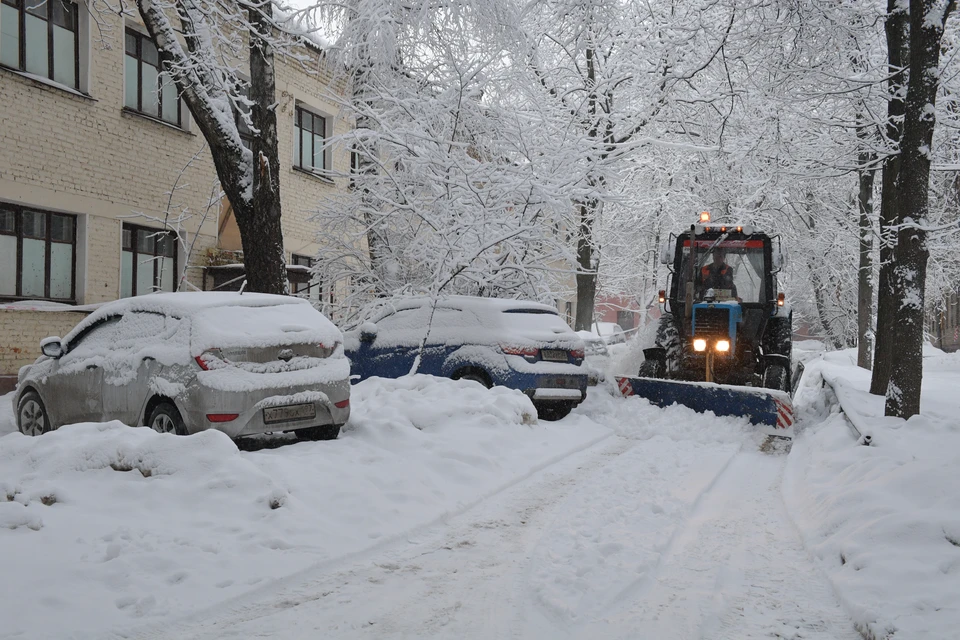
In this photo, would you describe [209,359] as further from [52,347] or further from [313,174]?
[313,174]

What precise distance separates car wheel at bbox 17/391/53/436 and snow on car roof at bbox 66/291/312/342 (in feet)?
3.34

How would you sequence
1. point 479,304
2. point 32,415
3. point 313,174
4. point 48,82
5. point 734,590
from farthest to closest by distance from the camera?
point 313,174 < point 48,82 < point 479,304 < point 32,415 < point 734,590

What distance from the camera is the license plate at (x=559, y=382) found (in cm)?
994

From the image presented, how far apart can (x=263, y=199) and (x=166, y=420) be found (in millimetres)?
4698

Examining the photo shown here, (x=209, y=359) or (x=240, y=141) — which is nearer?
(x=209, y=359)

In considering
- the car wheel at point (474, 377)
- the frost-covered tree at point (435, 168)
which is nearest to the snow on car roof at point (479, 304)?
the frost-covered tree at point (435, 168)

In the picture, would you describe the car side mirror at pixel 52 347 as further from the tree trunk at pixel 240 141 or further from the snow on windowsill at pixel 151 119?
the snow on windowsill at pixel 151 119

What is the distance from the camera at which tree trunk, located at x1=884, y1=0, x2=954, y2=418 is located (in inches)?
332

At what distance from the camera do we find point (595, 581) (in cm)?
429

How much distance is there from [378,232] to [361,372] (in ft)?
11.2

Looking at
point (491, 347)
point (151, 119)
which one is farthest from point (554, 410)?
point (151, 119)

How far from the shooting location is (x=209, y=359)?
22.1 feet

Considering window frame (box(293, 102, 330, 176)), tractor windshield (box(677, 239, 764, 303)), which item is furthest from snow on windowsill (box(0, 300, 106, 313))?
tractor windshield (box(677, 239, 764, 303))

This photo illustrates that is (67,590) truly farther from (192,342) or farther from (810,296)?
(810,296)
